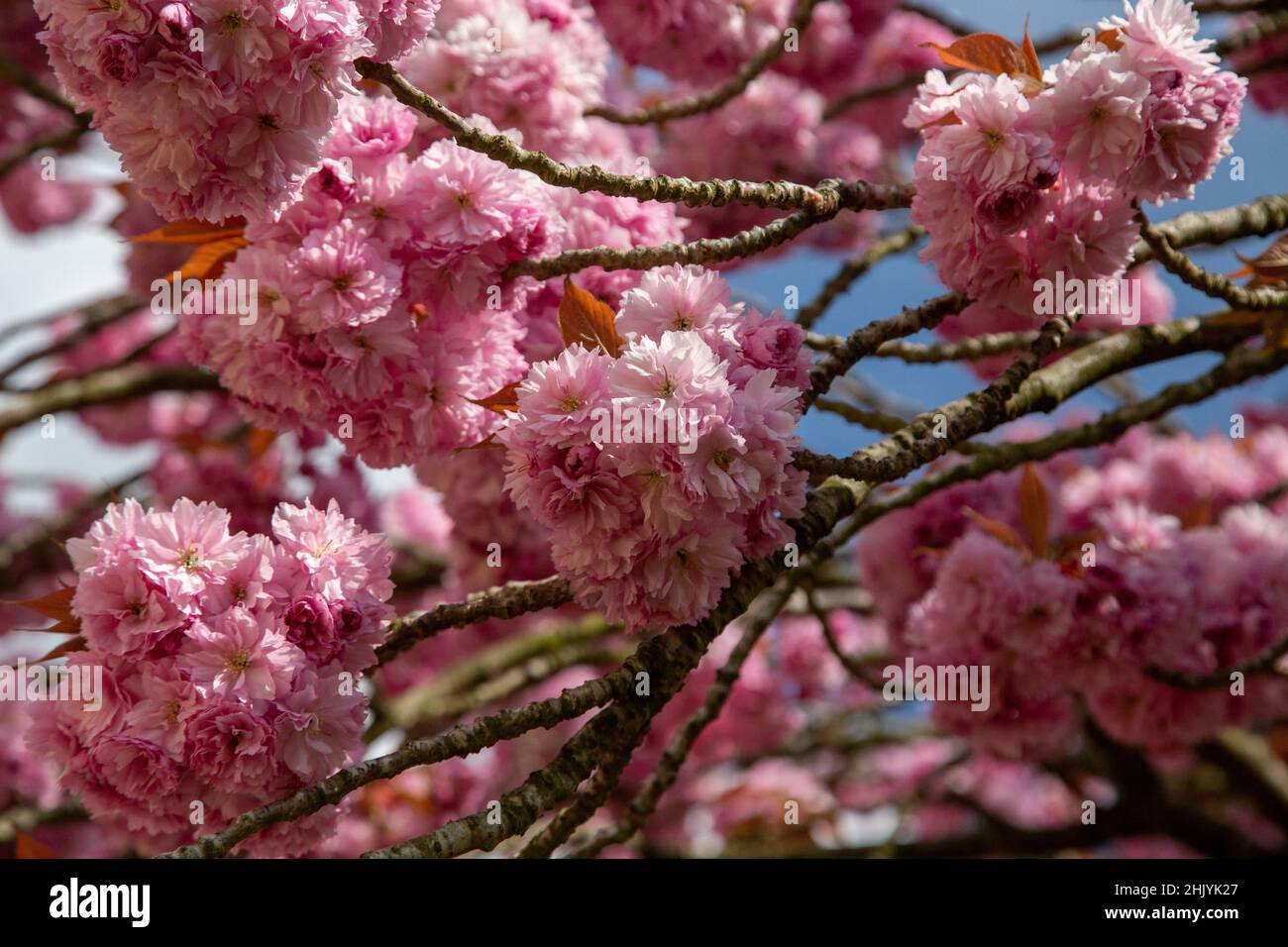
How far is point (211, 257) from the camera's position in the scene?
6.08 ft

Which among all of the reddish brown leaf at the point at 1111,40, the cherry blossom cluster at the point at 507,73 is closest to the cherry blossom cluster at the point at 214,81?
the cherry blossom cluster at the point at 507,73

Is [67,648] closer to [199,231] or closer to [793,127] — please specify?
[199,231]

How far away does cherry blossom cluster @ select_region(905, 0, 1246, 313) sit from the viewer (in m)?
1.62

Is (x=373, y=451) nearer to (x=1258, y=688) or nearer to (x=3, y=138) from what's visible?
(x=1258, y=688)

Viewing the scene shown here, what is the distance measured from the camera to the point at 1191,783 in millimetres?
5473

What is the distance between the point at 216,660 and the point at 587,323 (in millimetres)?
621

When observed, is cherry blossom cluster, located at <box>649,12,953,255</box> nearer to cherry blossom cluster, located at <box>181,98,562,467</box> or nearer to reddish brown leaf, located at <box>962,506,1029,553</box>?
reddish brown leaf, located at <box>962,506,1029,553</box>

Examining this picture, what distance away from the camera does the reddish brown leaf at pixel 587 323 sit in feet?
5.00

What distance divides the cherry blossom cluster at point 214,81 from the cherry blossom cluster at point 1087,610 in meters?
1.49

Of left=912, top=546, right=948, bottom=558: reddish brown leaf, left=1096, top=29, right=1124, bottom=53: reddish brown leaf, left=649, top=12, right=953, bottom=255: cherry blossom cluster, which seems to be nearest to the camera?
left=1096, top=29, right=1124, bottom=53: reddish brown leaf

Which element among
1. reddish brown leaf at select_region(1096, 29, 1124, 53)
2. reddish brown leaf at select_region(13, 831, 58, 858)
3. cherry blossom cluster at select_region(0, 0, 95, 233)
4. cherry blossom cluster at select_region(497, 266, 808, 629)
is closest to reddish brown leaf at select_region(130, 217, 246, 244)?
cherry blossom cluster at select_region(497, 266, 808, 629)

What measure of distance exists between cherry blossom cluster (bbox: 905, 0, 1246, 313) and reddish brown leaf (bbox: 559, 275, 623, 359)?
0.52 metres

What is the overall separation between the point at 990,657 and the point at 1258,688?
2.44ft
